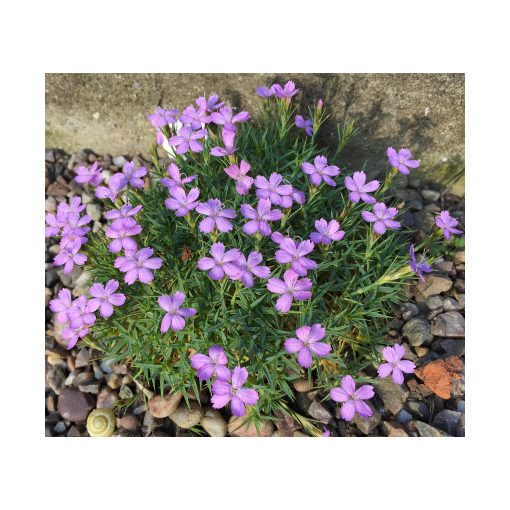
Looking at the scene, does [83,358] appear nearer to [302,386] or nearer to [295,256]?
[302,386]

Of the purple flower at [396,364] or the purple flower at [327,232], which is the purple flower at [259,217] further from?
the purple flower at [396,364]

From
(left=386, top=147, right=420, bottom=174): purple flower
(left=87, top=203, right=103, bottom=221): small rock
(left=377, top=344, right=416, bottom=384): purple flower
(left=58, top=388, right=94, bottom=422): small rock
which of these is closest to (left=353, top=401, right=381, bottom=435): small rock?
(left=377, top=344, right=416, bottom=384): purple flower

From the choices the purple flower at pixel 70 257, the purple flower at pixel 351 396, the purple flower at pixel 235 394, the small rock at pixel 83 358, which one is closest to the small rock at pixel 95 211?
the small rock at pixel 83 358

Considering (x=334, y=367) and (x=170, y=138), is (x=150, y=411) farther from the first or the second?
(x=170, y=138)

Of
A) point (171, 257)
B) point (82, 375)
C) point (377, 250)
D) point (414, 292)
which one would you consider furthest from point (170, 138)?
point (414, 292)

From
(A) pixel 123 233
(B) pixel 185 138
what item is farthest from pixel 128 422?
(B) pixel 185 138

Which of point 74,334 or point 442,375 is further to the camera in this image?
point 442,375
